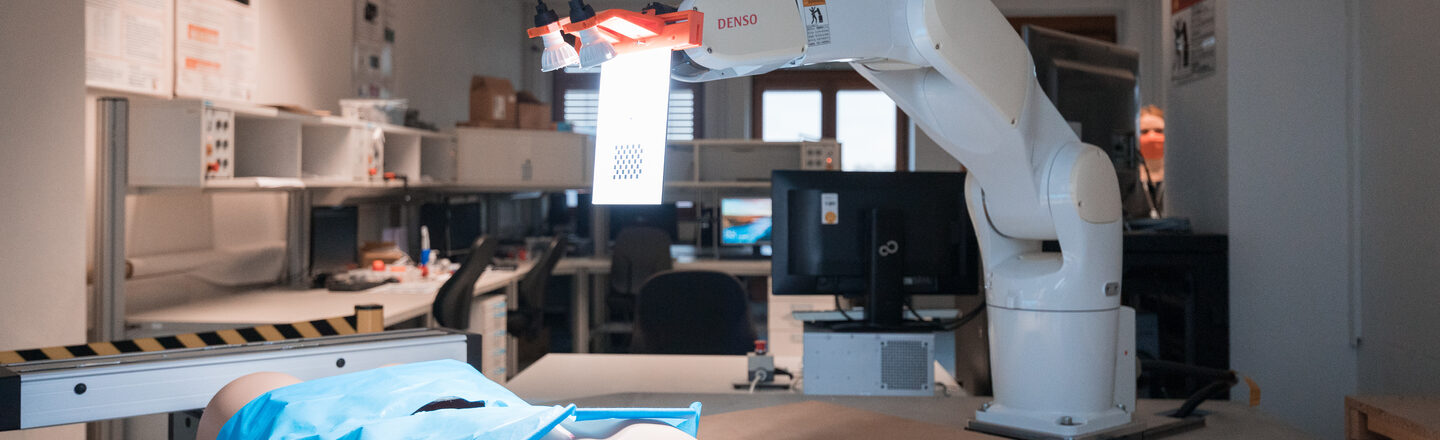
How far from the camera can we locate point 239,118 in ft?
11.8

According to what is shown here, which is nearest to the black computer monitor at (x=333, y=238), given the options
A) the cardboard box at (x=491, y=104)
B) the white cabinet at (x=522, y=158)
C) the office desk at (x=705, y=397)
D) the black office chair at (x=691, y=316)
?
the white cabinet at (x=522, y=158)

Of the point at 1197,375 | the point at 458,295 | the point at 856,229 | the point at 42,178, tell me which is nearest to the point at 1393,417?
the point at 1197,375

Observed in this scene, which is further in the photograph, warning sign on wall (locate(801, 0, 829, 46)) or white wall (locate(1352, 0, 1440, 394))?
white wall (locate(1352, 0, 1440, 394))

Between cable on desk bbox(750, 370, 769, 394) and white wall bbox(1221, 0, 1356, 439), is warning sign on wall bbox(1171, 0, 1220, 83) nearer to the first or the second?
white wall bbox(1221, 0, 1356, 439)

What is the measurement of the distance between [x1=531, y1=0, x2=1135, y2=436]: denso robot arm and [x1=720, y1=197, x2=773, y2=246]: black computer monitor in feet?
13.9

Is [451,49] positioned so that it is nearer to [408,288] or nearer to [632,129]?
[408,288]

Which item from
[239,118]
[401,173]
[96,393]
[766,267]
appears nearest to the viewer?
[96,393]

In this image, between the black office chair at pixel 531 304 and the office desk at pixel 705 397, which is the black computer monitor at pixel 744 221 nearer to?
the black office chair at pixel 531 304

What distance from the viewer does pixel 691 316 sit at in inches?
133

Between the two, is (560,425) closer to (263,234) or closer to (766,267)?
(263,234)

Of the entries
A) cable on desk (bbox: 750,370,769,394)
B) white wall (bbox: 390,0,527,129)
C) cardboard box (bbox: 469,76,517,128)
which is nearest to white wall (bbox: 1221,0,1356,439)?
cable on desk (bbox: 750,370,769,394)

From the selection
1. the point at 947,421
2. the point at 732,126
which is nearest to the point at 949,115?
the point at 947,421

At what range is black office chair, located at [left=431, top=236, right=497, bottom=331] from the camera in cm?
358

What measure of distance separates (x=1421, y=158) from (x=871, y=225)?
135 centimetres
